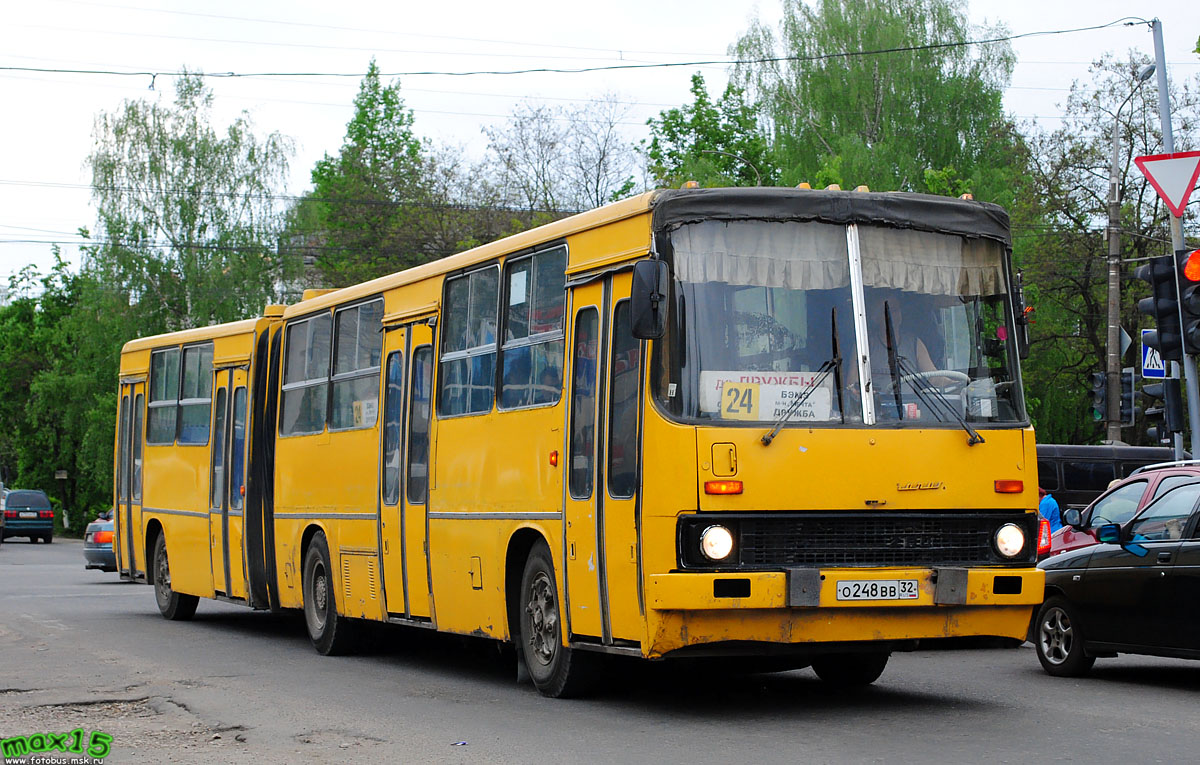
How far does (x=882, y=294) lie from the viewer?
9727mm

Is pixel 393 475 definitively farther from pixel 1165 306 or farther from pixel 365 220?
pixel 365 220

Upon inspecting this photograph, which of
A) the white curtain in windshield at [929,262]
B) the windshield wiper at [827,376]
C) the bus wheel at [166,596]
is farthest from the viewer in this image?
the bus wheel at [166,596]

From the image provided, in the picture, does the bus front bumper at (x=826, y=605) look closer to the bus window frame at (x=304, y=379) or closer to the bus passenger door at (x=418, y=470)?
the bus passenger door at (x=418, y=470)

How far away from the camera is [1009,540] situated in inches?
383

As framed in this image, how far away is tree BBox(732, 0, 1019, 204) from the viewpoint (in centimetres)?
4791

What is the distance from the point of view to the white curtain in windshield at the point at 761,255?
31.3 ft

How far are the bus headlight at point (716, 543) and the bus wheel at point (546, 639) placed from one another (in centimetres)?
164

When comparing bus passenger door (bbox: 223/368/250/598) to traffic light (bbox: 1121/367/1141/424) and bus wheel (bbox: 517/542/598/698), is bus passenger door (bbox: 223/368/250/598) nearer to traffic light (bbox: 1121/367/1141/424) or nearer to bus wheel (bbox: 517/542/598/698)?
bus wheel (bbox: 517/542/598/698)

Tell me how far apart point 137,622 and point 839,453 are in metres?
11.8

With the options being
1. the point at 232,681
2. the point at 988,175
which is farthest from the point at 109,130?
the point at 232,681

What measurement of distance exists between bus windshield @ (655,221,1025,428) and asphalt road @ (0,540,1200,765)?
1827mm

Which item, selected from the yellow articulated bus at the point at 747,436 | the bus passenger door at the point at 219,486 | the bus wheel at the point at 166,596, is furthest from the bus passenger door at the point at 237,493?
the yellow articulated bus at the point at 747,436

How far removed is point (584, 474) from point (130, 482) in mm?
12021

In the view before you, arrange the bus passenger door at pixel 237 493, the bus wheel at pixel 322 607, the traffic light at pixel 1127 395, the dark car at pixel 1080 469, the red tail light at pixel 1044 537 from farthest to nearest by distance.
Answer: the dark car at pixel 1080 469 < the traffic light at pixel 1127 395 < the bus passenger door at pixel 237 493 < the bus wheel at pixel 322 607 < the red tail light at pixel 1044 537
